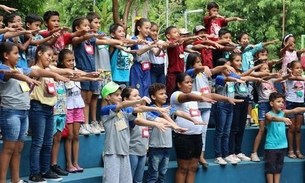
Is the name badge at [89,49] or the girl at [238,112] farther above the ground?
the name badge at [89,49]

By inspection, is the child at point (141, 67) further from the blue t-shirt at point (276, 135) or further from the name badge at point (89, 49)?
the blue t-shirt at point (276, 135)

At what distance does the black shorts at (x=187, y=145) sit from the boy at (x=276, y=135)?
1354 mm

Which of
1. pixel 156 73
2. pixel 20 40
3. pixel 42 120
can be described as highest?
pixel 20 40

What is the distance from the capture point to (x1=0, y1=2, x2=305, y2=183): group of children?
5.87 m

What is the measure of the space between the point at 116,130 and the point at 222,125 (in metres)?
2.05

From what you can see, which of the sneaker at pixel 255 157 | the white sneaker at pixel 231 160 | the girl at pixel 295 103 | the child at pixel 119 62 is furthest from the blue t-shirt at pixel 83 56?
the girl at pixel 295 103

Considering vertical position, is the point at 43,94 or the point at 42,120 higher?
the point at 43,94

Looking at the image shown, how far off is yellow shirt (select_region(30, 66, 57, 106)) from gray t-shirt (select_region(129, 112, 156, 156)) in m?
0.91

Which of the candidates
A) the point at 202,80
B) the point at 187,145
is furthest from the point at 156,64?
the point at 187,145

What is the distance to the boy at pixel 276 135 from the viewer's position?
7949 millimetres

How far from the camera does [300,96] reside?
8516mm

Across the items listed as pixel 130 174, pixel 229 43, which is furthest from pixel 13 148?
pixel 229 43

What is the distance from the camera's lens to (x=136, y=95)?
6.20m

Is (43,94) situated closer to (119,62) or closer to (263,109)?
(119,62)
